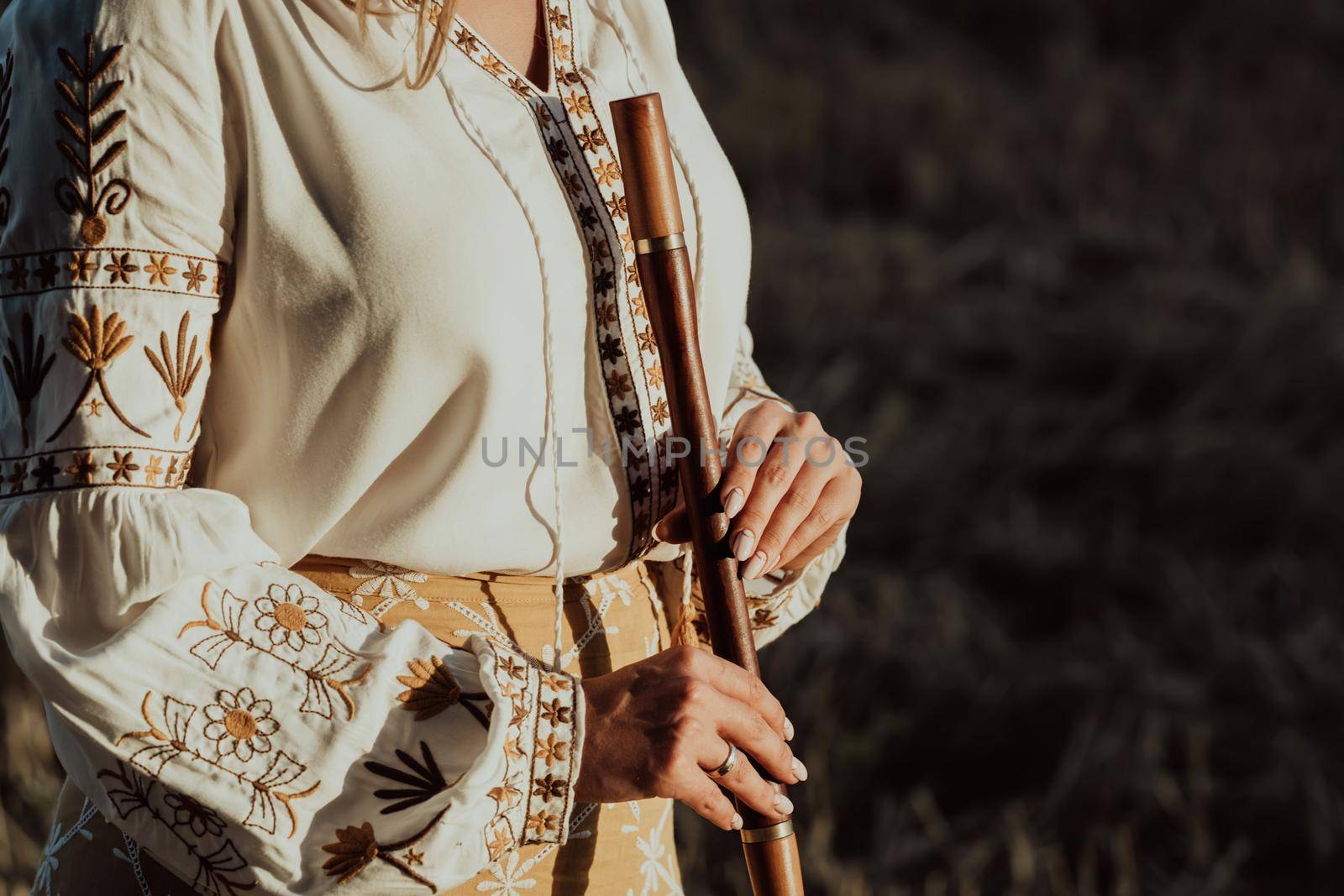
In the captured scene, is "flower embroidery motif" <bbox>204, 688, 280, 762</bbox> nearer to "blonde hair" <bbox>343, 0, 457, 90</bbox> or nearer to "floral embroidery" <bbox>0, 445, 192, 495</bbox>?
"floral embroidery" <bbox>0, 445, 192, 495</bbox>

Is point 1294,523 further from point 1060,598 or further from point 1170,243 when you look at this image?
point 1170,243

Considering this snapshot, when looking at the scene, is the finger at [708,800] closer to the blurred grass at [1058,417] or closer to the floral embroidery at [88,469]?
the floral embroidery at [88,469]

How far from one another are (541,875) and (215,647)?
0.97 ft

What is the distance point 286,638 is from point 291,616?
0.6 inches

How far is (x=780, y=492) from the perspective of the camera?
102 centimetres

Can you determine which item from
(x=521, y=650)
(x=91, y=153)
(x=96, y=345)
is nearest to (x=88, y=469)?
(x=96, y=345)

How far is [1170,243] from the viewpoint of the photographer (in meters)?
4.64

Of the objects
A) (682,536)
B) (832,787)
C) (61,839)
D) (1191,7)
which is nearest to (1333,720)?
(832,787)

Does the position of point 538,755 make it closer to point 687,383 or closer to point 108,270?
point 687,383

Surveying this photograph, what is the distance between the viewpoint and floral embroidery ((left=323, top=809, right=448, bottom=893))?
852 millimetres

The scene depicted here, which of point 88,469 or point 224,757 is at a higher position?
point 88,469

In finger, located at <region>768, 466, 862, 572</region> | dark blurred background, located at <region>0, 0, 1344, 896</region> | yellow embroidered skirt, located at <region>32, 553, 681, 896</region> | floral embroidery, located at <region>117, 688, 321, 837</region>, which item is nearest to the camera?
floral embroidery, located at <region>117, 688, 321, 837</region>

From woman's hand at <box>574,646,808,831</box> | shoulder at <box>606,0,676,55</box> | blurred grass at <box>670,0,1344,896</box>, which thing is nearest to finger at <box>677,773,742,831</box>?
woman's hand at <box>574,646,808,831</box>

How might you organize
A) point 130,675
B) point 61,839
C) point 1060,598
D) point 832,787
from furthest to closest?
1. point 1060,598
2. point 832,787
3. point 61,839
4. point 130,675
